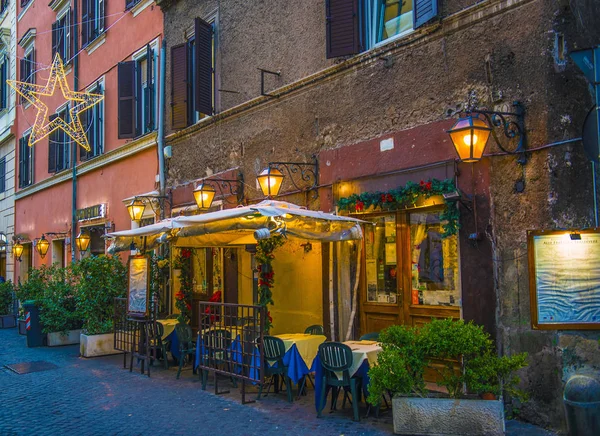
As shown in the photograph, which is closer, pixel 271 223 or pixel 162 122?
pixel 271 223

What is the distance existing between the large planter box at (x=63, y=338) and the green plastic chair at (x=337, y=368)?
28.4 ft

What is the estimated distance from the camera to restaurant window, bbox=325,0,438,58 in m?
8.78

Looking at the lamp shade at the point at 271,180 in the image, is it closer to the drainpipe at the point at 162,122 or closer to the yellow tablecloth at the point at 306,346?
the yellow tablecloth at the point at 306,346

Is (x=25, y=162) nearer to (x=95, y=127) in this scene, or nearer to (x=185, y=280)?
(x=95, y=127)

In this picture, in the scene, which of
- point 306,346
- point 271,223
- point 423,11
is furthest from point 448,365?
point 423,11

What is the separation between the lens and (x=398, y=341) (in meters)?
6.27

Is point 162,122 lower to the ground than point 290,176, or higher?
higher

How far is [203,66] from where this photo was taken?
40.9 feet

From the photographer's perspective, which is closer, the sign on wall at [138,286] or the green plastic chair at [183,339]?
the green plastic chair at [183,339]

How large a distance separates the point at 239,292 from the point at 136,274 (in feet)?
6.98

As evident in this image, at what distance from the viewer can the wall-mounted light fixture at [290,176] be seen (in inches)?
376

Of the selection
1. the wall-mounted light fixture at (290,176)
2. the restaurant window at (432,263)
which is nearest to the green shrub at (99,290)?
the wall-mounted light fixture at (290,176)

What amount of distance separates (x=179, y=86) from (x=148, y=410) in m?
7.79

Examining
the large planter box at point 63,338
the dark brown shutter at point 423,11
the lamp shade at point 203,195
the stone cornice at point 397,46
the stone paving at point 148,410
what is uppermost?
the dark brown shutter at point 423,11
